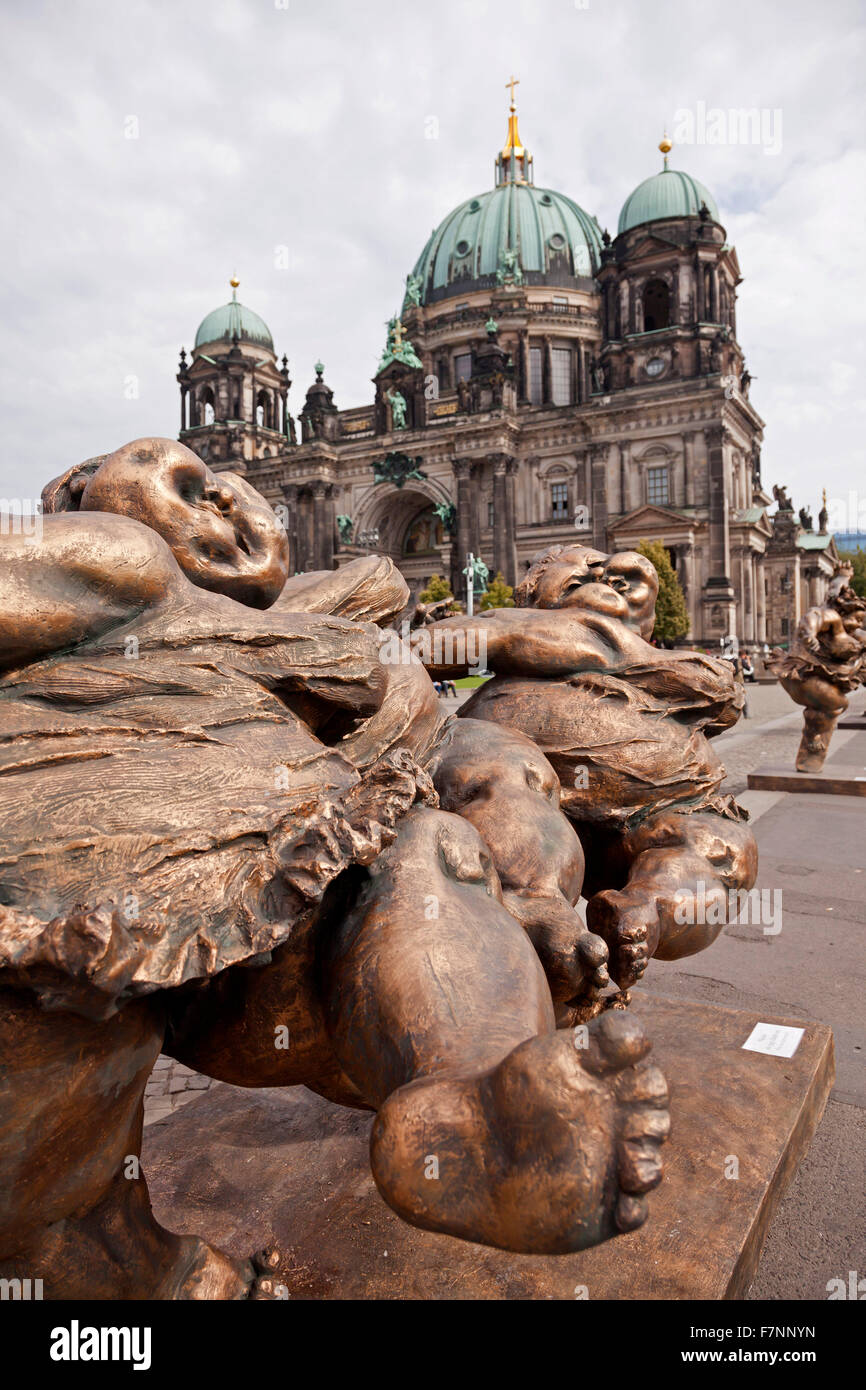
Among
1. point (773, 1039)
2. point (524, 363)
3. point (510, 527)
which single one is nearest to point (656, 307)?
point (524, 363)

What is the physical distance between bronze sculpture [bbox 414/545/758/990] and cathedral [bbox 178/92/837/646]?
38594 mm

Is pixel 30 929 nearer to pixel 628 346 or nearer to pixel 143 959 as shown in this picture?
pixel 143 959

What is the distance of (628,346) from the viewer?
43062 mm

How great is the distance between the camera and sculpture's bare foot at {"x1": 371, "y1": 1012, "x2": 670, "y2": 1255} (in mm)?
870

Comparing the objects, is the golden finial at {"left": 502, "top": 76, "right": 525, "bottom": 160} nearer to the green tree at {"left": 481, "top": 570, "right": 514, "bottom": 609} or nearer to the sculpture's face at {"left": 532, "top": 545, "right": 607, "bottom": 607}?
the green tree at {"left": 481, "top": 570, "right": 514, "bottom": 609}

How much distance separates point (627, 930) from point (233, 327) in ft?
205

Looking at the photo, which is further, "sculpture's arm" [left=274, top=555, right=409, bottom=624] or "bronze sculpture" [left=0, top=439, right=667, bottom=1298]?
"sculpture's arm" [left=274, top=555, right=409, bottom=624]

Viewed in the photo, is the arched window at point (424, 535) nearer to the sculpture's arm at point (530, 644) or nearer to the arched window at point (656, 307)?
the arched window at point (656, 307)

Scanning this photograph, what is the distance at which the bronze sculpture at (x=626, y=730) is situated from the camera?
6.89 ft

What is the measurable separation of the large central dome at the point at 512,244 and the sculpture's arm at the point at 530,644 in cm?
5289

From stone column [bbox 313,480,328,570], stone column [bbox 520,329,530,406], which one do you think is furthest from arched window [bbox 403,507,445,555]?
stone column [bbox 520,329,530,406]
